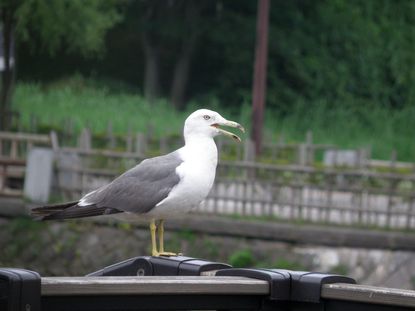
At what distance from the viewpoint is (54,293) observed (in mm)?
3365

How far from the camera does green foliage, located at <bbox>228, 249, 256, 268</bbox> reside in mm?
14727

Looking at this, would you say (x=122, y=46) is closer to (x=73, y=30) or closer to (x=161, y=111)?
(x=161, y=111)

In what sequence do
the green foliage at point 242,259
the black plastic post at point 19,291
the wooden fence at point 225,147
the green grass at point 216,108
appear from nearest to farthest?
the black plastic post at point 19,291 → the green foliage at point 242,259 → the wooden fence at point 225,147 → the green grass at point 216,108

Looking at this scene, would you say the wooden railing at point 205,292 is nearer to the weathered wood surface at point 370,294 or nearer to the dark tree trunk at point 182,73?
the weathered wood surface at point 370,294

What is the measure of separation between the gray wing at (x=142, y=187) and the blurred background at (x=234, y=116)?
779cm

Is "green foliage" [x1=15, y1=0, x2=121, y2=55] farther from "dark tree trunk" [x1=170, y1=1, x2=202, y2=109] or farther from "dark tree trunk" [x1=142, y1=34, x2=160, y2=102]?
"dark tree trunk" [x1=142, y1=34, x2=160, y2=102]

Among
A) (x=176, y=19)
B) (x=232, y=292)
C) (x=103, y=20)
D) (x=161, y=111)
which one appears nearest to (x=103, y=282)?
(x=232, y=292)

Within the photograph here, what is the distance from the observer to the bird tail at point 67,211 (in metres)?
6.31

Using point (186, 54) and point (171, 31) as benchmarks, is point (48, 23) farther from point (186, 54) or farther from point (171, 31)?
point (186, 54)

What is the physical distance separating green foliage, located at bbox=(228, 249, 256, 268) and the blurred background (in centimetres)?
3

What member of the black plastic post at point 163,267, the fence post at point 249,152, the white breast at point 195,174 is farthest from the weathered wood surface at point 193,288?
the fence post at point 249,152

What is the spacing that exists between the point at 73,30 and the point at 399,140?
37.0ft

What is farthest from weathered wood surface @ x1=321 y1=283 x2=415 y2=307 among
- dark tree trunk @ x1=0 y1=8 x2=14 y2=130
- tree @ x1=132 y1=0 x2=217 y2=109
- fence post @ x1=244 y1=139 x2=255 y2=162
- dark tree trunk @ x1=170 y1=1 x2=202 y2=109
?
dark tree trunk @ x1=170 y1=1 x2=202 y2=109

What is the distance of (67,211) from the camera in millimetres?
6555
